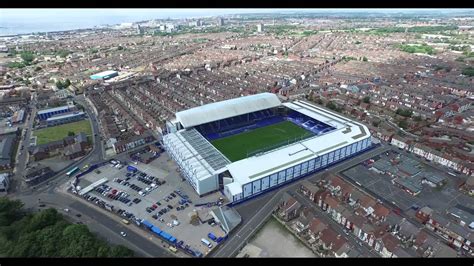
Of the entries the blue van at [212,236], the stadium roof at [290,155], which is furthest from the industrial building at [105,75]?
the blue van at [212,236]

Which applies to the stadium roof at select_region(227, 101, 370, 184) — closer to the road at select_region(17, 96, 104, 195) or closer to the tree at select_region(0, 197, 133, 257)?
the tree at select_region(0, 197, 133, 257)

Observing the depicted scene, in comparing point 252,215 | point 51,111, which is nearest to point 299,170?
point 252,215

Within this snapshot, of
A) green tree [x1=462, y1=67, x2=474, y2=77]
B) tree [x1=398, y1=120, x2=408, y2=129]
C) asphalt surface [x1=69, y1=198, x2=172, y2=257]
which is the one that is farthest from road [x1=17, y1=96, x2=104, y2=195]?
green tree [x1=462, y1=67, x2=474, y2=77]

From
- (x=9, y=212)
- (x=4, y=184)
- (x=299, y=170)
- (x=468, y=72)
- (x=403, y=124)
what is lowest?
(x=403, y=124)

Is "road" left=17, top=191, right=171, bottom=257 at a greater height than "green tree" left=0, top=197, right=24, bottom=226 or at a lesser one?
lesser

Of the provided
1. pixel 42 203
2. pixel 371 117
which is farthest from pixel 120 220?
pixel 371 117

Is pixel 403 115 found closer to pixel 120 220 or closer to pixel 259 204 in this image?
pixel 259 204

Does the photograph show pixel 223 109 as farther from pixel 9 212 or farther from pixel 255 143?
pixel 9 212
